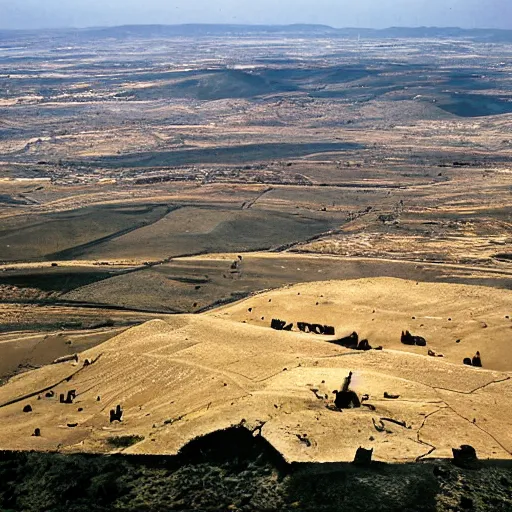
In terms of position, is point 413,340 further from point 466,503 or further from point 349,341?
point 466,503

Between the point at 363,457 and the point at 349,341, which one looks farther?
the point at 349,341

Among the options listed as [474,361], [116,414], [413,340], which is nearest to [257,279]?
[413,340]

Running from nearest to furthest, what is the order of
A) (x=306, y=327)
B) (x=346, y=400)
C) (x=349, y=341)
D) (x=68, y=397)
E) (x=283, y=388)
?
→ 1. (x=346, y=400)
2. (x=283, y=388)
3. (x=68, y=397)
4. (x=349, y=341)
5. (x=306, y=327)

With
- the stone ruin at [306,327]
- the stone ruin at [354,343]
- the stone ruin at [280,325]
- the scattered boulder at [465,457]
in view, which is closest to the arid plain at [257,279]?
the scattered boulder at [465,457]

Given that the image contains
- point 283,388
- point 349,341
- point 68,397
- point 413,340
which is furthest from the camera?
point 413,340

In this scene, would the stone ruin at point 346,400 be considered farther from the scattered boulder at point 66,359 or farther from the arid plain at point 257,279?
the scattered boulder at point 66,359

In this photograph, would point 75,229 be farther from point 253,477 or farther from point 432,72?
point 432,72

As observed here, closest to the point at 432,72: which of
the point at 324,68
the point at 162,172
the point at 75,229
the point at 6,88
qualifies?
the point at 324,68

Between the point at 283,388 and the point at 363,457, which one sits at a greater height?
the point at 363,457

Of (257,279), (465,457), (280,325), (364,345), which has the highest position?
(465,457)
